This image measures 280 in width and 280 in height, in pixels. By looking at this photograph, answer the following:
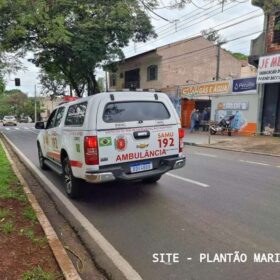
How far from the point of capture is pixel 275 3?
7.11 meters

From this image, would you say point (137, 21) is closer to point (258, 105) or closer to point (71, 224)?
point (258, 105)

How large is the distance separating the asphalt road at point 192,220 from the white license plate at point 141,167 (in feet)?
2.16

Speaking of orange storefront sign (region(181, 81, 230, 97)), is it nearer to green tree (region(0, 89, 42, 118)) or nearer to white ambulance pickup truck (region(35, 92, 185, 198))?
white ambulance pickup truck (region(35, 92, 185, 198))

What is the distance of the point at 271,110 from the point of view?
18.3 metres

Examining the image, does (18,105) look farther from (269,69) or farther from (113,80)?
(269,69)

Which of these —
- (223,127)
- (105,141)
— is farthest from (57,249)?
(223,127)

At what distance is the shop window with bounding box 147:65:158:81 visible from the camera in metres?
31.7

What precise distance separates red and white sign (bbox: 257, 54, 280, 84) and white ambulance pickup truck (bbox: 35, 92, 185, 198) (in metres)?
12.5

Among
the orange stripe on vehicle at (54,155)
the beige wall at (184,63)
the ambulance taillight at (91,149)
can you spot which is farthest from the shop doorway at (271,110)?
the ambulance taillight at (91,149)

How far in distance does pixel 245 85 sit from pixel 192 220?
1652 cm

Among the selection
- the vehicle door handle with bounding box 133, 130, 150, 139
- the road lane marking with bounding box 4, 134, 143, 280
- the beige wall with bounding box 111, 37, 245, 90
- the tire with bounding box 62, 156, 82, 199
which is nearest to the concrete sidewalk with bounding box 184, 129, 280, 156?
the vehicle door handle with bounding box 133, 130, 150, 139

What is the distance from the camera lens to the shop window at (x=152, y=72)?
104 ft

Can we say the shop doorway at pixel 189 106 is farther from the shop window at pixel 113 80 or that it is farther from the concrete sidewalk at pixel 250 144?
the shop window at pixel 113 80

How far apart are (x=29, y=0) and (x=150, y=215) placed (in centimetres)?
489
